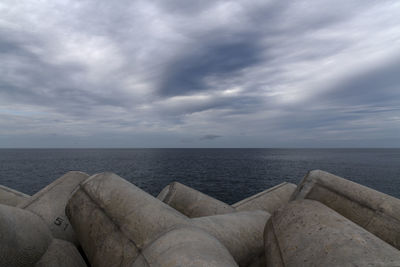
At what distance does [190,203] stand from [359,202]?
4934 millimetres

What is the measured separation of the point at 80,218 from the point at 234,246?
124 inches

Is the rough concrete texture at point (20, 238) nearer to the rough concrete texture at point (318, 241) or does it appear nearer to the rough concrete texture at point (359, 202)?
the rough concrete texture at point (318, 241)

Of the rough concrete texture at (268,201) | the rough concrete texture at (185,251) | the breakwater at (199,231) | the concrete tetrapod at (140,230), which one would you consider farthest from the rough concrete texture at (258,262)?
the rough concrete texture at (268,201)

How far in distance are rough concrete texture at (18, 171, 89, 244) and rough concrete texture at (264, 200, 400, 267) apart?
485 cm

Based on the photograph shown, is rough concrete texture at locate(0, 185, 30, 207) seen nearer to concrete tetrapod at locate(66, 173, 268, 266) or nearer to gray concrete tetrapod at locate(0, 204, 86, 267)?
gray concrete tetrapod at locate(0, 204, 86, 267)

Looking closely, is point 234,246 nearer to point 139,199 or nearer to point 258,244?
point 258,244

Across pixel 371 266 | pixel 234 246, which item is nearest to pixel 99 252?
pixel 234 246

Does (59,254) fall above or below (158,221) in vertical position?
below

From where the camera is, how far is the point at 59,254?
166 inches

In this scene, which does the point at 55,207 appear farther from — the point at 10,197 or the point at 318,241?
the point at 318,241

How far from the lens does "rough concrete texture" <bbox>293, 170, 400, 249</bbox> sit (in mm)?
4191

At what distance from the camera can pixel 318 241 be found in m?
3.00

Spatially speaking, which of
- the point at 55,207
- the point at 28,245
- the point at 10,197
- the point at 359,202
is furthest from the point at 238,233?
the point at 10,197

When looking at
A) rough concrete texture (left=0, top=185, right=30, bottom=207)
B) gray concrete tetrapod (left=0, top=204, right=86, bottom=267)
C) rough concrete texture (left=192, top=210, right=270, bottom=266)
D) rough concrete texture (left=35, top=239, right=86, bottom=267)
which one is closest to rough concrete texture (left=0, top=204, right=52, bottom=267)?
gray concrete tetrapod (left=0, top=204, right=86, bottom=267)
